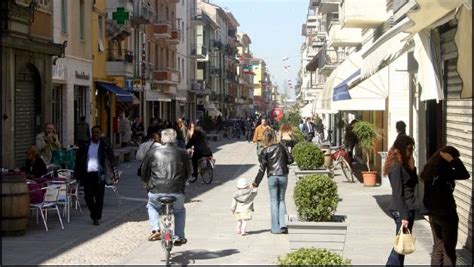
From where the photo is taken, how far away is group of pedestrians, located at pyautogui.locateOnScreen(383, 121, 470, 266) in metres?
8.48

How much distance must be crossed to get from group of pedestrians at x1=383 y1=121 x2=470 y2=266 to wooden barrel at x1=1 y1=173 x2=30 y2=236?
5964 millimetres

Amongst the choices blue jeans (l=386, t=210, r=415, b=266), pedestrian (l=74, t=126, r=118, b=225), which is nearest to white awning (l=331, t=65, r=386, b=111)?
pedestrian (l=74, t=126, r=118, b=225)

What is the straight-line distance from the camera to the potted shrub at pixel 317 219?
30.7 ft

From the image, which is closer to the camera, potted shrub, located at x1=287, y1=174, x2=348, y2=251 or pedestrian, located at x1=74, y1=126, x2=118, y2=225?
potted shrub, located at x1=287, y1=174, x2=348, y2=251

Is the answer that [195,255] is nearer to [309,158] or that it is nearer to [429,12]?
[429,12]

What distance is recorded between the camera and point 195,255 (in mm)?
10672

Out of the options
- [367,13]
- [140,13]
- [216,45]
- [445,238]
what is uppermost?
[216,45]

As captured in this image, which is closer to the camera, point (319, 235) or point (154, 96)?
point (319, 235)

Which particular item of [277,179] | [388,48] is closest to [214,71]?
[388,48]

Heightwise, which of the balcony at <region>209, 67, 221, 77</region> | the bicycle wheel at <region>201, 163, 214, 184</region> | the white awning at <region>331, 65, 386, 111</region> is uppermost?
the balcony at <region>209, 67, 221, 77</region>

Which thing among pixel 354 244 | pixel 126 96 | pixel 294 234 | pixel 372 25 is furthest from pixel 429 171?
pixel 126 96

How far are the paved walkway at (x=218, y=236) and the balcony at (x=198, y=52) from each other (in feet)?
175

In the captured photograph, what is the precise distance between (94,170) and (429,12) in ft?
22.2

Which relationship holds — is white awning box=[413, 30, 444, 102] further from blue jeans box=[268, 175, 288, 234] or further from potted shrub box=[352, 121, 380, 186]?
potted shrub box=[352, 121, 380, 186]
